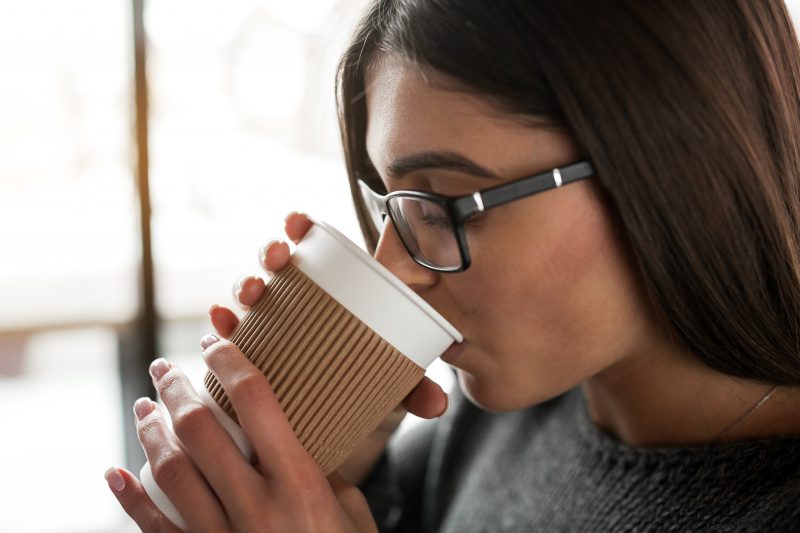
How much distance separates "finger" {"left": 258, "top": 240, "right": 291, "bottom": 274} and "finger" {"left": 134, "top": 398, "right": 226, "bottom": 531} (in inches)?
8.7

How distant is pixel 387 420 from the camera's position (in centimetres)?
119

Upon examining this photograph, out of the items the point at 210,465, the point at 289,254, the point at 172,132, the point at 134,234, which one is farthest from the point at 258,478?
the point at 172,132

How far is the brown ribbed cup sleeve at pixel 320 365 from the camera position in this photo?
74 centimetres

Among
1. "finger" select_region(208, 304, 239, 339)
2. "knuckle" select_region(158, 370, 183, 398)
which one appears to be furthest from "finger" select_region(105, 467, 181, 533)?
"finger" select_region(208, 304, 239, 339)

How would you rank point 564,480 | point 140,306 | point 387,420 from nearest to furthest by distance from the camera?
Answer: point 564,480, point 387,420, point 140,306

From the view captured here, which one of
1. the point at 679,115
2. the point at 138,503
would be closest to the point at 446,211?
the point at 679,115

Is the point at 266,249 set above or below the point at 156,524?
above

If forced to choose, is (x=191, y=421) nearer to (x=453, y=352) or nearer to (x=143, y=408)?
(x=143, y=408)

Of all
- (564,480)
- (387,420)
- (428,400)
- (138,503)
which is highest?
(138,503)

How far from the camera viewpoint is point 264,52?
2.40 m

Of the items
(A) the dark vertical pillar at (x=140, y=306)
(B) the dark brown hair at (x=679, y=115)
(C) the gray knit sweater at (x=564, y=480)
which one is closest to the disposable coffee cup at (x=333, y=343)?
(B) the dark brown hair at (x=679, y=115)

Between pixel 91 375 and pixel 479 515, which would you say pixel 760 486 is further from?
pixel 91 375

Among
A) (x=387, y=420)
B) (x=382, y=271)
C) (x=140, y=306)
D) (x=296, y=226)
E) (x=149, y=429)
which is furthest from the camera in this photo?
(x=140, y=306)

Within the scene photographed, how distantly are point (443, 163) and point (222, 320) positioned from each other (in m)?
0.36
